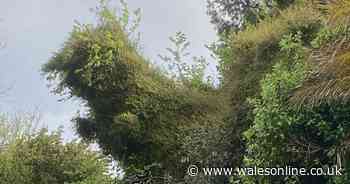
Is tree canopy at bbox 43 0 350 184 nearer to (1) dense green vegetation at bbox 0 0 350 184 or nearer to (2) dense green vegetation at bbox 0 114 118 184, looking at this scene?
(1) dense green vegetation at bbox 0 0 350 184

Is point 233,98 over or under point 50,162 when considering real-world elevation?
over

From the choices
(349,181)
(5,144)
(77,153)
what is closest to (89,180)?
(77,153)

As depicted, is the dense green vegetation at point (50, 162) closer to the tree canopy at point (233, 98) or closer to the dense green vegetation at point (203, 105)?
the dense green vegetation at point (203, 105)

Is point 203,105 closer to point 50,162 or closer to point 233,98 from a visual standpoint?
point 233,98

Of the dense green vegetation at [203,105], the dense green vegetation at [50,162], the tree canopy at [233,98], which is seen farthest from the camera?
the dense green vegetation at [50,162]

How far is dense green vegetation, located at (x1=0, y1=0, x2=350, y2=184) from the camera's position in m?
5.96

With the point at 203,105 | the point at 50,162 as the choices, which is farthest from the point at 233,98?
the point at 50,162

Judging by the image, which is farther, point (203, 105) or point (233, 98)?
point (203, 105)

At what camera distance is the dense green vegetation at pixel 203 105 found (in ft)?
19.5

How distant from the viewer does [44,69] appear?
30.8ft

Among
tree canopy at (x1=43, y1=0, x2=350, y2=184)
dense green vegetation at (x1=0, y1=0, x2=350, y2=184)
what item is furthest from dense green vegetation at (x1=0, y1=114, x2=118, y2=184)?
tree canopy at (x1=43, y1=0, x2=350, y2=184)

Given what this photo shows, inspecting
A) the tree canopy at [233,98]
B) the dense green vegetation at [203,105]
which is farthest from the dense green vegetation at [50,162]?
the tree canopy at [233,98]

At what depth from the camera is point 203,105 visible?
350 inches

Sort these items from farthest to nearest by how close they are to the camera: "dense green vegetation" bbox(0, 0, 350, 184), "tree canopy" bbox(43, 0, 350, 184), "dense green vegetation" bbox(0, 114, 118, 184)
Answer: "dense green vegetation" bbox(0, 114, 118, 184), "dense green vegetation" bbox(0, 0, 350, 184), "tree canopy" bbox(43, 0, 350, 184)
